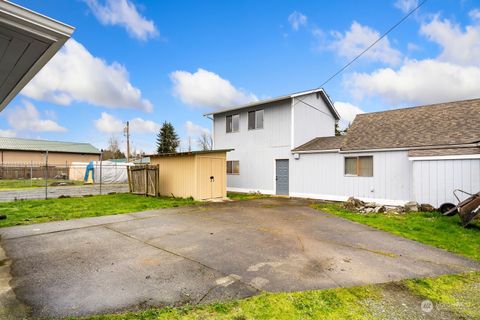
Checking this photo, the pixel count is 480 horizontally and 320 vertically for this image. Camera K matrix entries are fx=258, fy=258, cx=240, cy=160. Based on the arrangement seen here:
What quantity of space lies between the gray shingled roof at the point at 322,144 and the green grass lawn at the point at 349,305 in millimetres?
10338

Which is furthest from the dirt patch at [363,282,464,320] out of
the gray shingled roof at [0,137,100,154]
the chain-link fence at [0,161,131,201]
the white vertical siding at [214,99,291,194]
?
the gray shingled roof at [0,137,100,154]

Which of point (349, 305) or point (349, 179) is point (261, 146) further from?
point (349, 305)

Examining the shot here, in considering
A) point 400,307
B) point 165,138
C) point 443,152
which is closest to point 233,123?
point 443,152

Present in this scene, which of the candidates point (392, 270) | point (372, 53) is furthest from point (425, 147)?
point (392, 270)

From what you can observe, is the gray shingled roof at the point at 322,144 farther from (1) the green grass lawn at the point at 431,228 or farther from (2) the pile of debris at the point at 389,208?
(1) the green grass lawn at the point at 431,228

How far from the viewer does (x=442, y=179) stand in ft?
31.3

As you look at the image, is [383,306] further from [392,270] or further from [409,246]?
[409,246]

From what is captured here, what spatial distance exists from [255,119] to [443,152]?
993 centimetres

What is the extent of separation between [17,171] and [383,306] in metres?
39.6

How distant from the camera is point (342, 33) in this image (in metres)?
13.4

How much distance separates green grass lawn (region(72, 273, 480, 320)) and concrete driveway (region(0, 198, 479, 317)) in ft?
0.73

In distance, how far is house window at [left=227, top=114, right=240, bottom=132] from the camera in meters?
17.6

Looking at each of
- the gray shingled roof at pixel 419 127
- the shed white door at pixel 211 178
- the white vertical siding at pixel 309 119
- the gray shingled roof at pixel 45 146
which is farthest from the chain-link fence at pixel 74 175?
the gray shingled roof at pixel 419 127

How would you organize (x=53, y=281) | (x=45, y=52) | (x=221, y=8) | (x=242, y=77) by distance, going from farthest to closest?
(x=242, y=77) < (x=221, y=8) < (x=53, y=281) < (x=45, y=52)
